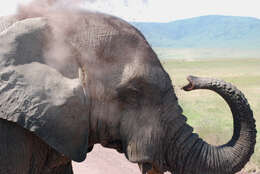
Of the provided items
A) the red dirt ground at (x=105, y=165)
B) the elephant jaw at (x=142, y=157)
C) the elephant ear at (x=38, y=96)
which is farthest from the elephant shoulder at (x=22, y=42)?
the red dirt ground at (x=105, y=165)

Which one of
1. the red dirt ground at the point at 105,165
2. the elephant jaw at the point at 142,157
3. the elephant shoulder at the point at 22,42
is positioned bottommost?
the red dirt ground at the point at 105,165

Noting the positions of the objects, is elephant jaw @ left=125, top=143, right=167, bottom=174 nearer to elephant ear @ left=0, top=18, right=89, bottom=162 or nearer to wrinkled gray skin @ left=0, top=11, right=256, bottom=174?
wrinkled gray skin @ left=0, top=11, right=256, bottom=174

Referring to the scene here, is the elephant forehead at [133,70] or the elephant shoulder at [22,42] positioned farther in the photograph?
the elephant forehead at [133,70]

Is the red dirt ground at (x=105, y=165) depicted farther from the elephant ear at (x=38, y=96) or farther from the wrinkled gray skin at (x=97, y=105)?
the elephant ear at (x=38, y=96)

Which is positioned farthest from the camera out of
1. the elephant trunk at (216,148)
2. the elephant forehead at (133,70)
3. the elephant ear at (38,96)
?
the elephant trunk at (216,148)

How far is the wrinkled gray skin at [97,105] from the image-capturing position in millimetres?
3104

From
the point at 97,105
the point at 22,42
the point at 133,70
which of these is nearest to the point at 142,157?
the point at 97,105

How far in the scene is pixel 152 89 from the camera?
342 centimetres

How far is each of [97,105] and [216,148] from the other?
949mm

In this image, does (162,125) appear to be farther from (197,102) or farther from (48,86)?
(197,102)

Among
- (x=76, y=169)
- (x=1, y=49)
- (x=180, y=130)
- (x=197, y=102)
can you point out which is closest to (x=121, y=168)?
(x=76, y=169)

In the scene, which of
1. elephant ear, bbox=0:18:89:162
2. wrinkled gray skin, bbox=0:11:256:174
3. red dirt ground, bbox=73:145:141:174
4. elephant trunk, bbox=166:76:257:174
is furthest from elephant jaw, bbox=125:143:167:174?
→ red dirt ground, bbox=73:145:141:174

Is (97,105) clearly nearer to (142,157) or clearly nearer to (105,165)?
(142,157)

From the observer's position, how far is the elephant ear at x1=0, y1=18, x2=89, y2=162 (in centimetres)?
307
